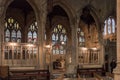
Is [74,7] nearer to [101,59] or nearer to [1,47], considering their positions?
[101,59]

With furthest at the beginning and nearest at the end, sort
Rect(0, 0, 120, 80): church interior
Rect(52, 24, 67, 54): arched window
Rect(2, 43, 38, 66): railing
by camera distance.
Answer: Rect(52, 24, 67, 54): arched window < Rect(2, 43, 38, 66): railing < Rect(0, 0, 120, 80): church interior

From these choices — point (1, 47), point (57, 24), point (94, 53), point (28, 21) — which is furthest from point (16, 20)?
point (94, 53)

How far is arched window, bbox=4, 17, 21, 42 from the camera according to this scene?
34781 mm

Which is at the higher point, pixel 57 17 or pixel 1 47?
pixel 57 17

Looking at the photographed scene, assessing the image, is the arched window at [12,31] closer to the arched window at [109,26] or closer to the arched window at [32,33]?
the arched window at [32,33]

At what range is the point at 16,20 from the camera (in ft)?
114

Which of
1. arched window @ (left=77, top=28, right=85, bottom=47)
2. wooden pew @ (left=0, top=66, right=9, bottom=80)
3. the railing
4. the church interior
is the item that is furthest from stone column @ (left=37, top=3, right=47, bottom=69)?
arched window @ (left=77, top=28, right=85, bottom=47)

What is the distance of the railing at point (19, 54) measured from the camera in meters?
28.5

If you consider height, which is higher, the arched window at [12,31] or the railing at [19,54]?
the arched window at [12,31]

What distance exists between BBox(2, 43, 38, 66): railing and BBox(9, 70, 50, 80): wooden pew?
12.8 feet

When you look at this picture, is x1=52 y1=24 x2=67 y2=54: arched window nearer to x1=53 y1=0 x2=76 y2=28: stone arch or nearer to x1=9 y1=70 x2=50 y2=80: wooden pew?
x1=53 y1=0 x2=76 y2=28: stone arch

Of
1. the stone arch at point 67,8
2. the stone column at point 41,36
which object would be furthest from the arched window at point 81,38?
the stone column at point 41,36

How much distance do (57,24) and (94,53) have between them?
6.59 m

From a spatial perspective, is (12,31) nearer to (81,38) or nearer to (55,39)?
(55,39)
